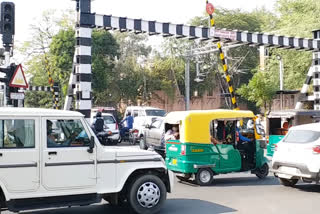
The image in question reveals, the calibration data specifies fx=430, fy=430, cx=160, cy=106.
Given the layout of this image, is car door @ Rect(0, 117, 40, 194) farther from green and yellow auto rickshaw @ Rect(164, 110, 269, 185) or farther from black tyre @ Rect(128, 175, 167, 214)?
green and yellow auto rickshaw @ Rect(164, 110, 269, 185)

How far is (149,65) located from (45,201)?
3744cm

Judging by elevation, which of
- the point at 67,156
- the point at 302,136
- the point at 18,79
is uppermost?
the point at 18,79

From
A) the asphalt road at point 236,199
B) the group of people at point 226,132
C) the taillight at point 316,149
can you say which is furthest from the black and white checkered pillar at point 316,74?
the taillight at point 316,149

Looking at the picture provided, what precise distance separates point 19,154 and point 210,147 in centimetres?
524

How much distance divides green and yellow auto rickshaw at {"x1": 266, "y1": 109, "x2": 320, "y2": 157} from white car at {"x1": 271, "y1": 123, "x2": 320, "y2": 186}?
14.2ft

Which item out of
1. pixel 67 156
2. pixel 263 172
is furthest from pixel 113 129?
pixel 67 156

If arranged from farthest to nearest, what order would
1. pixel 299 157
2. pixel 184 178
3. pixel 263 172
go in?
pixel 263 172
pixel 184 178
pixel 299 157

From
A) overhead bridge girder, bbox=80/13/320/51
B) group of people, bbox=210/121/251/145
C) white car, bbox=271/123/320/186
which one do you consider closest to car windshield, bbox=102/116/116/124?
overhead bridge girder, bbox=80/13/320/51

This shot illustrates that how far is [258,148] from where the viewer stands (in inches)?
435

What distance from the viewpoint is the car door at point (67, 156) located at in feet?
20.9

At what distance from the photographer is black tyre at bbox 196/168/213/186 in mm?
10164

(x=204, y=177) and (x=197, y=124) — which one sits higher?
(x=197, y=124)

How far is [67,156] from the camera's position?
21.2 feet

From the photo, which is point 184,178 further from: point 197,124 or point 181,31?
point 181,31
